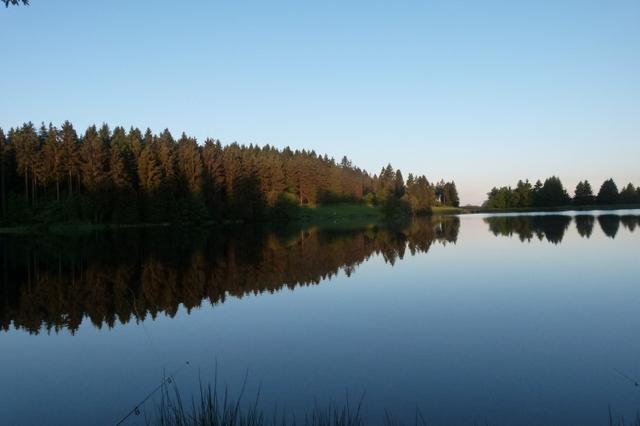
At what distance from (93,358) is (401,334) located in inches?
284

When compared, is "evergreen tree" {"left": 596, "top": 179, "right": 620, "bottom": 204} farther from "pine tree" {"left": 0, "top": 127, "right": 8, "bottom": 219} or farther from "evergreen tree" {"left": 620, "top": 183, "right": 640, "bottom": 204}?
"pine tree" {"left": 0, "top": 127, "right": 8, "bottom": 219}

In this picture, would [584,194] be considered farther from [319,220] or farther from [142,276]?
[142,276]

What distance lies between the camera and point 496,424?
23.4 feet

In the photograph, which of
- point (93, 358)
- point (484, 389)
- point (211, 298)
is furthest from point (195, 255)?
point (484, 389)

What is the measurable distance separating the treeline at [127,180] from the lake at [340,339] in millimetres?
46480

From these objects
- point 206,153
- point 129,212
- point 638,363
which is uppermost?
point 206,153

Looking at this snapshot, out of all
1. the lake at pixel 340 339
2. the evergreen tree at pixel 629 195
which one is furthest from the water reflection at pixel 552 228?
the evergreen tree at pixel 629 195

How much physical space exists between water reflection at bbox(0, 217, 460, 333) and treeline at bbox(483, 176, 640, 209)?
4902 inches

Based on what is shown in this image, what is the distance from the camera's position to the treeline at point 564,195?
466ft

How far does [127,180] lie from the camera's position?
72.3 meters

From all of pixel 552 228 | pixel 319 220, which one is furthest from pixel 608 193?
pixel 552 228

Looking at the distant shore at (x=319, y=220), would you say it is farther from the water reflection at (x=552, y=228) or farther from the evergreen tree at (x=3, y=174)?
the water reflection at (x=552, y=228)

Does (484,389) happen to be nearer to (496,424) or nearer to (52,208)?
(496,424)

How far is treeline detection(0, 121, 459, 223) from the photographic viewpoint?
67000 millimetres
